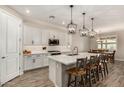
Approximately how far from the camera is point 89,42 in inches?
468

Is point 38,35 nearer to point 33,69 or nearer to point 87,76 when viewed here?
point 33,69

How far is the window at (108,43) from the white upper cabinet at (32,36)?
23.1 feet

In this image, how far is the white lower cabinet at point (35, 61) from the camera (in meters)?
5.17

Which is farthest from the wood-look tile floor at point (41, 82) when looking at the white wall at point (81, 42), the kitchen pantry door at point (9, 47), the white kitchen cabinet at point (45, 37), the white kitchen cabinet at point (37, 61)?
the white wall at point (81, 42)

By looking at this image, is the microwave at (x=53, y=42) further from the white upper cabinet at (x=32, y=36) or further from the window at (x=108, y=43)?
the window at (x=108, y=43)

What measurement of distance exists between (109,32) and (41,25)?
681 centimetres

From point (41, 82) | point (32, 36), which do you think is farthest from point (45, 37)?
point (41, 82)

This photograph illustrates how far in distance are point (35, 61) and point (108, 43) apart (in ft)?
25.4

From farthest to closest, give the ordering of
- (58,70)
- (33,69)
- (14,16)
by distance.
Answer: (33,69), (14,16), (58,70)

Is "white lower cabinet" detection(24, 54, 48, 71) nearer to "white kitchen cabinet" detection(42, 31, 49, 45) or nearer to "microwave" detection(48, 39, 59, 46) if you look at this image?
"white kitchen cabinet" detection(42, 31, 49, 45)

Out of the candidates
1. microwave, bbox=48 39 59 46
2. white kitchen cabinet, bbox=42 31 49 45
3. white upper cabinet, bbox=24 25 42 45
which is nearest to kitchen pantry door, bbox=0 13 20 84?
white upper cabinet, bbox=24 25 42 45

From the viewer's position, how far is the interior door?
11.7 ft

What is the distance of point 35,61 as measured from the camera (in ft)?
18.2
